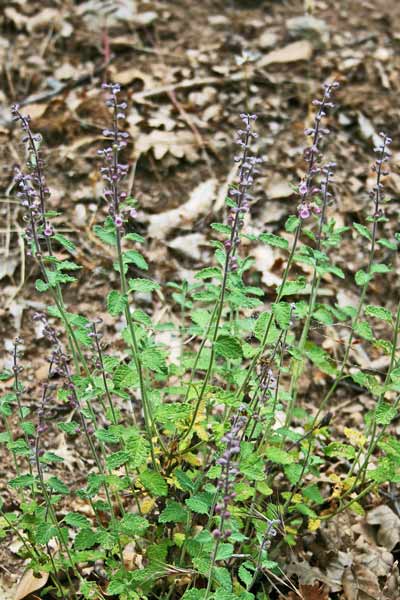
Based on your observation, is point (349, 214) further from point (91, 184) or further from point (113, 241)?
point (113, 241)

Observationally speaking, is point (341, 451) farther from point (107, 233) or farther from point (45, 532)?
point (107, 233)

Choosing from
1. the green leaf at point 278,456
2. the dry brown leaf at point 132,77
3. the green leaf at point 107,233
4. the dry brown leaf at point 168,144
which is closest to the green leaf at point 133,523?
the green leaf at point 278,456

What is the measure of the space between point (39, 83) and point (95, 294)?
2.66 m

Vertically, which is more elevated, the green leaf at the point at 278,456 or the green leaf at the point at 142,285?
the green leaf at the point at 142,285

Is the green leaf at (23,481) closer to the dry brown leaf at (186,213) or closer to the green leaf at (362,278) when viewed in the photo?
the green leaf at (362,278)

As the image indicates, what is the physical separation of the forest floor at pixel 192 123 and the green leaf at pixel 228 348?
1814 millimetres

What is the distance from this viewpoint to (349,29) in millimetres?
7844

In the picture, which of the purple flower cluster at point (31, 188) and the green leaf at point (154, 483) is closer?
the purple flower cluster at point (31, 188)

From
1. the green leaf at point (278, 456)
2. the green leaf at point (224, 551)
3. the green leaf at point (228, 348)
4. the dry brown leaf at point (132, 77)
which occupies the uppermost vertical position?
the green leaf at point (228, 348)

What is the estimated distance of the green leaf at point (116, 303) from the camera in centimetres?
300

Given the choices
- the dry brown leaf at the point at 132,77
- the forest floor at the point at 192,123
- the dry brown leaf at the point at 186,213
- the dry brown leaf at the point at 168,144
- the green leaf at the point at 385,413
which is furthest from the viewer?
the dry brown leaf at the point at 132,77

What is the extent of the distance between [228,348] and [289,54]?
5.09 metres

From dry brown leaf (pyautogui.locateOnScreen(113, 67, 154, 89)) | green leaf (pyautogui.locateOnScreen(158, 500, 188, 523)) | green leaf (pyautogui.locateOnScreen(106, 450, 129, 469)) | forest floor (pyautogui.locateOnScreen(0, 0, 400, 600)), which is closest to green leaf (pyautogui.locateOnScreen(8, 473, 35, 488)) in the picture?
green leaf (pyautogui.locateOnScreen(106, 450, 129, 469))

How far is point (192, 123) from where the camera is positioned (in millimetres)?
6629
